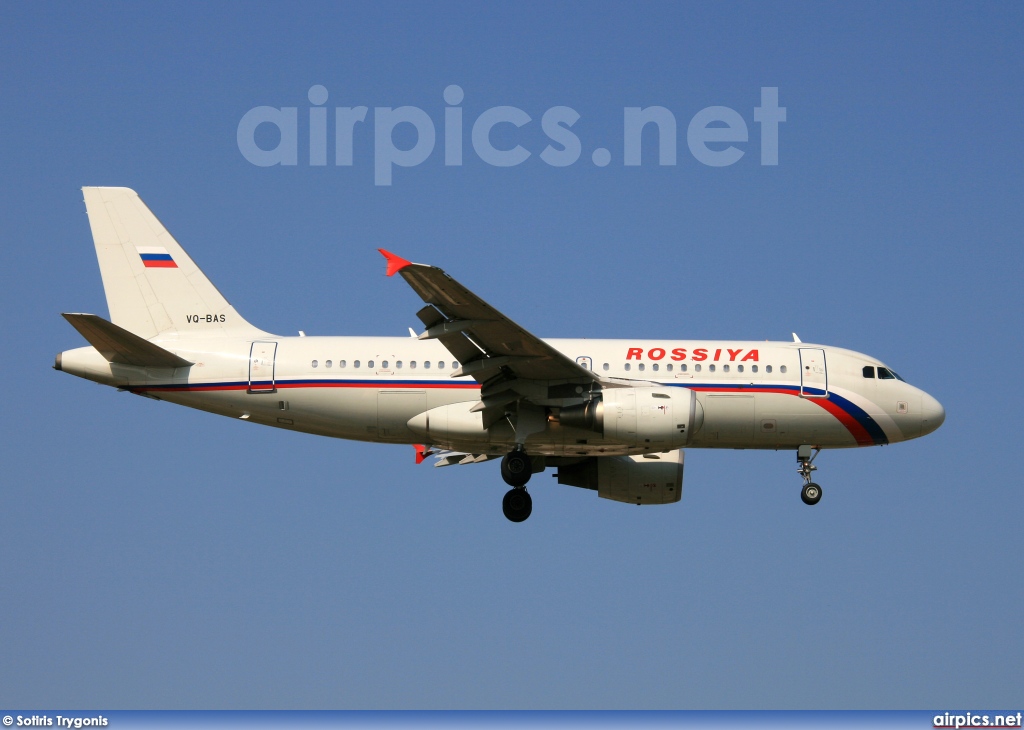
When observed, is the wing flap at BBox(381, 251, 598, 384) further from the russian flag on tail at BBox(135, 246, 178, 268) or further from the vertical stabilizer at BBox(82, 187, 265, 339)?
the russian flag on tail at BBox(135, 246, 178, 268)

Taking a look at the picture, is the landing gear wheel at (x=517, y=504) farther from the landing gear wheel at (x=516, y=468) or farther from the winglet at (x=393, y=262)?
the winglet at (x=393, y=262)

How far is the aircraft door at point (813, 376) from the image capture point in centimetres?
3550

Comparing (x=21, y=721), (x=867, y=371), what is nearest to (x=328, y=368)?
(x=21, y=721)

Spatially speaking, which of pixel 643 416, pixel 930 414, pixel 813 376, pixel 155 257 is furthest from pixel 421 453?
pixel 930 414

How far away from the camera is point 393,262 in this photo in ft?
93.6

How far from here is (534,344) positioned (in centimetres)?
3219

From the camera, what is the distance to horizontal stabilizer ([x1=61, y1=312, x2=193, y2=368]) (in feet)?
108

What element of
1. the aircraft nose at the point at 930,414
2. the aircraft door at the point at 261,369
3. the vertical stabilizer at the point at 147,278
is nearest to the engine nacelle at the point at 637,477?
the aircraft nose at the point at 930,414

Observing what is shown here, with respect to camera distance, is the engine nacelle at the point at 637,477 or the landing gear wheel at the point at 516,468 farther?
the engine nacelle at the point at 637,477

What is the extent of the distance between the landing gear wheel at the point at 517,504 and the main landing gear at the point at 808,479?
22.1ft

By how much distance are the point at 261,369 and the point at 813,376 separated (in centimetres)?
1322

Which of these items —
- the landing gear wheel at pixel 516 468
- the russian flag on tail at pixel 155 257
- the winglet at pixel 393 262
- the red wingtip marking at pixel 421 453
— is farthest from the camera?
the red wingtip marking at pixel 421 453

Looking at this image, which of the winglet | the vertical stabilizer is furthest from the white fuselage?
the winglet

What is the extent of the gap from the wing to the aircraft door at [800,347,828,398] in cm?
561
